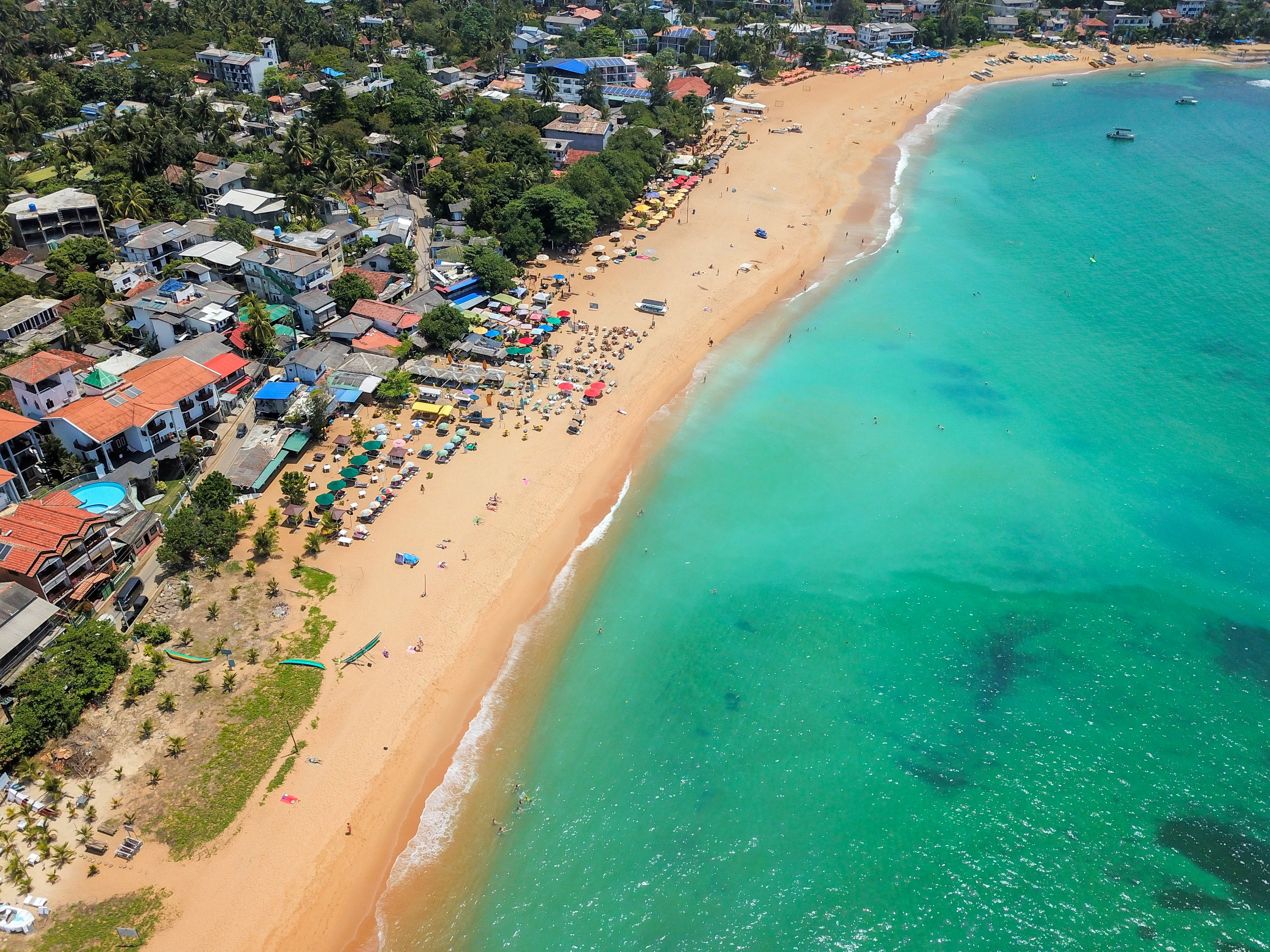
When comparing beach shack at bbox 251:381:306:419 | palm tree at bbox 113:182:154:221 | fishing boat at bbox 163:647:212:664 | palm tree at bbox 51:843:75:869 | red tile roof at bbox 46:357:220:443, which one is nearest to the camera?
palm tree at bbox 51:843:75:869

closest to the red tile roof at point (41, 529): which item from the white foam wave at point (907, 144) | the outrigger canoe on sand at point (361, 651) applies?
the outrigger canoe on sand at point (361, 651)

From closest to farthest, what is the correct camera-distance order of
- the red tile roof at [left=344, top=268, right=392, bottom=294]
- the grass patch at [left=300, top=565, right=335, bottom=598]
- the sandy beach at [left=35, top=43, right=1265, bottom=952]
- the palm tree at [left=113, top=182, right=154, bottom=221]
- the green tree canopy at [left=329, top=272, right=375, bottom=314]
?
the sandy beach at [left=35, top=43, right=1265, bottom=952] → the grass patch at [left=300, top=565, right=335, bottom=598] → the green tree canopy at [left=329, top=272, right=375, bottom=314] → the red tile roof at [left=344, top=268, right=392, bottom=294] → the palm tree at [left=113, top=182, right=154, bottom=221]

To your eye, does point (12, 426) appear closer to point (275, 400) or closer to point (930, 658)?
point (275, 400)

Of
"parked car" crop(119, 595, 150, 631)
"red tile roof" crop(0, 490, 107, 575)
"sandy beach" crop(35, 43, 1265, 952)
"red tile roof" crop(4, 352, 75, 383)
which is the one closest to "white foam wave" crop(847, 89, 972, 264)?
"sandy beach" crop(35, 43, 1265, 952)

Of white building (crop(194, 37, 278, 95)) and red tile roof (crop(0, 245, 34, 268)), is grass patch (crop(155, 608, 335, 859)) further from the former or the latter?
white building (crop(194, 37, 278, 95))

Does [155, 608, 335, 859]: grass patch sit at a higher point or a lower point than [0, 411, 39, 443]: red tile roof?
lower

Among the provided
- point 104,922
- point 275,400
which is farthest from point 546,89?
point 104,922

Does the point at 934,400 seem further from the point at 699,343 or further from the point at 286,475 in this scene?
the point at 286,475
